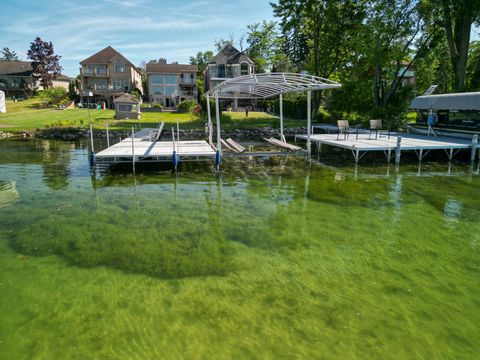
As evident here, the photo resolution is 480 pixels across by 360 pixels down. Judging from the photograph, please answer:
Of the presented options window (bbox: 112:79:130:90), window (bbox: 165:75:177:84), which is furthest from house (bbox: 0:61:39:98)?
window (bbox: 165:75:177:84)

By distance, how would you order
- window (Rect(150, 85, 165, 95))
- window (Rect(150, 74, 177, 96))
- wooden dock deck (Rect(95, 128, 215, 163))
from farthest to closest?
1. window (Rect(150, 85, 165, 95))
2. window (Rect(150, 74, 177, 96))
3. wooden dock deck (Rect(95, 128, 215, 163))

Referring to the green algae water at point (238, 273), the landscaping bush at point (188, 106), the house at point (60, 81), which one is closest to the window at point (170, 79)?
the landscaping bush at point (188, 106)

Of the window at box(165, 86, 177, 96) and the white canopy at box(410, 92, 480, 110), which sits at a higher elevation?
the window at box(165, 86, 177, 96)

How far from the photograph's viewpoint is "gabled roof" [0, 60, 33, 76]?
6706 centimetres

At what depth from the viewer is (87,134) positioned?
103 feet

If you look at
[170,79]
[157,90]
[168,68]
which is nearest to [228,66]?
[170,79]

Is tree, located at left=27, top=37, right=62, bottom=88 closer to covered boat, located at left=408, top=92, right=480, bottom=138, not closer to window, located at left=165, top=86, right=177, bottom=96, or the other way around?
window, located at left=165, top=86, right=177, bottom=96

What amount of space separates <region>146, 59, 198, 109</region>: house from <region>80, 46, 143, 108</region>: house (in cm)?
380

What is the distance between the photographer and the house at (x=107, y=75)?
60.2 meters

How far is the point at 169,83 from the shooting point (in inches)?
2456

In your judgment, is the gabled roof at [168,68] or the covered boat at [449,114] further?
the gabled roof at [168,68]

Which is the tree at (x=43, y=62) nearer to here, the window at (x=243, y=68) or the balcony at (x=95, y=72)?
the balcony at (x=95, y=72)

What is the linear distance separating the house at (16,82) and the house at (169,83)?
23638mm

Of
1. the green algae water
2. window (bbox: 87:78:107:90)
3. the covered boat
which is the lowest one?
the green algae water
